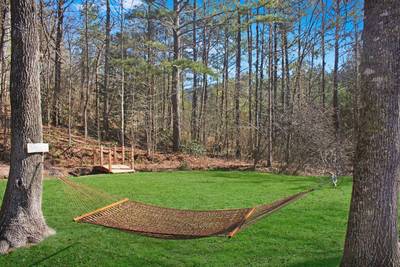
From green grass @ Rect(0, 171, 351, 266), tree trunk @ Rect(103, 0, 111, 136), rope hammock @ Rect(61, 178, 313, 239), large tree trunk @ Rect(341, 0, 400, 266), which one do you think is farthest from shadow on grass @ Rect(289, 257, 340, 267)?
tree trunk @ Rect(103, 0, 111, 136)

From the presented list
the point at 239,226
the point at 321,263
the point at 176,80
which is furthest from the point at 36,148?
the point at 176,80

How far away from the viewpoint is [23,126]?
3.60m

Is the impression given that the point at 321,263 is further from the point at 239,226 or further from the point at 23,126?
the point at 23,126

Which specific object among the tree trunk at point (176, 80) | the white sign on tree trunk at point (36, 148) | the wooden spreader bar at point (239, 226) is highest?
the tree trunk at point (176, 80)

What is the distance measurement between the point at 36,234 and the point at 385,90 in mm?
3122

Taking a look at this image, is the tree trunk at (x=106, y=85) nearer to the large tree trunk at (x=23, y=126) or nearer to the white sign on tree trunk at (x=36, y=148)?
the large tree trunk at (x=23, y=126)

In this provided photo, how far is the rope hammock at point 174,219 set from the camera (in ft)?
9.62

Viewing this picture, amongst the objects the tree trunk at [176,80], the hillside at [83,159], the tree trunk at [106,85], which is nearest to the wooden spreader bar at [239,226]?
the hillside at [83,159]

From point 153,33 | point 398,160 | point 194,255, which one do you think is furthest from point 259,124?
point 398,160

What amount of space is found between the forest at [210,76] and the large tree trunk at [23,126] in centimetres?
560

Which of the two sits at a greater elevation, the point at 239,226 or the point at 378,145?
the point at 378,145

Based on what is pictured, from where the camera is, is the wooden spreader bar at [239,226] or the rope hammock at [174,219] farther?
the rope hammock at [174,219]

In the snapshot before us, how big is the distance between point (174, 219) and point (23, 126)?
63.6 inches

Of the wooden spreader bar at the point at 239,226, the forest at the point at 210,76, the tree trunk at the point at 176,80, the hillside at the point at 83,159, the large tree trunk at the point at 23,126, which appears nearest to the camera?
the wooden spreader bar at the point at 239,226
